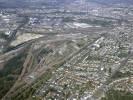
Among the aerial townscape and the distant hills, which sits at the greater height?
the distant hills

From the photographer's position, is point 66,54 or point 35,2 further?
point 35,2

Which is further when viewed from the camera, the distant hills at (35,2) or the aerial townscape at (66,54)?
the distant hills at (35,2)

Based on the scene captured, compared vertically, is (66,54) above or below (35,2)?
below

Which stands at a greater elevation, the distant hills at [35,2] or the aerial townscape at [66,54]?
the distant hills at [35,2]

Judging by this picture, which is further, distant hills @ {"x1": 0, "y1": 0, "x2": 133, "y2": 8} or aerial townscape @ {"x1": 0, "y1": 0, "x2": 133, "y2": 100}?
distant hills @ {"x1": 0, "y1": 0, "x2": 133, "y2": 8}

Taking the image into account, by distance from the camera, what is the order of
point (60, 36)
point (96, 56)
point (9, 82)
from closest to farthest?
point (9, 82) < point (96, 56) < point (60, 36)

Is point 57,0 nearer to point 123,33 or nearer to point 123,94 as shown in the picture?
point 123,33

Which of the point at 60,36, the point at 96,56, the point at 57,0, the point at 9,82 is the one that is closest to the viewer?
the point at 9,82

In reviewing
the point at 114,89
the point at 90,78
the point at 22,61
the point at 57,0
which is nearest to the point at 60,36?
the point at 22,61
